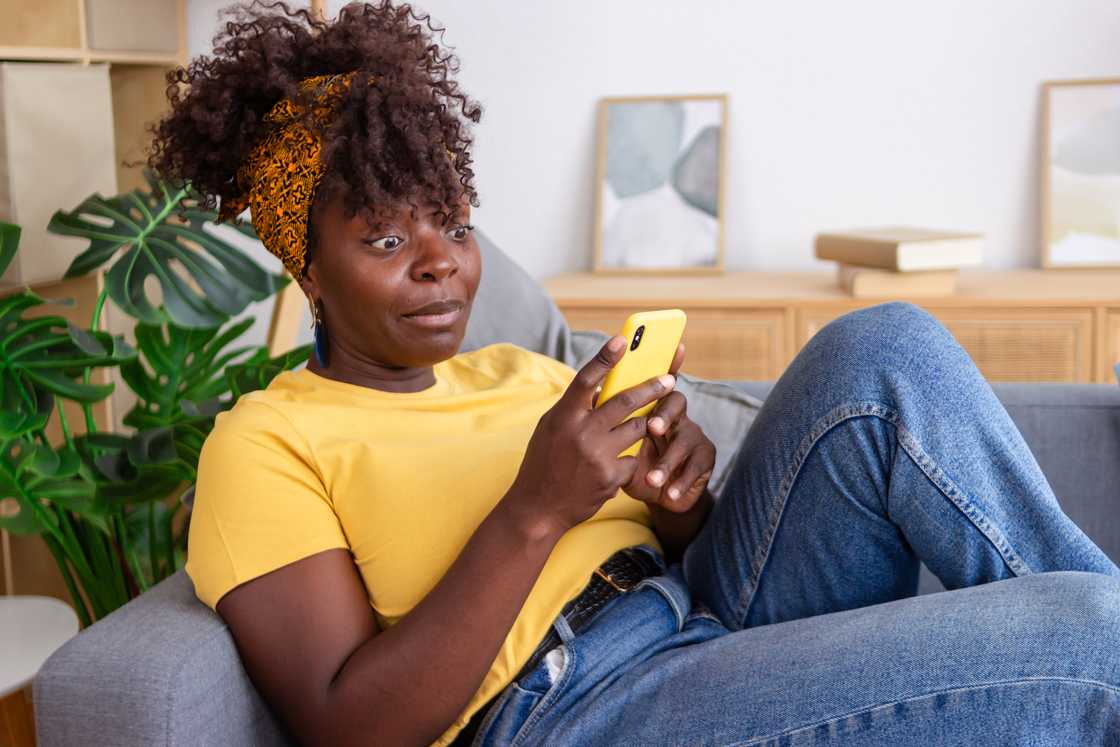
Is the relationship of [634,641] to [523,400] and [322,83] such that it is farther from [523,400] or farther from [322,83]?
[322,83]

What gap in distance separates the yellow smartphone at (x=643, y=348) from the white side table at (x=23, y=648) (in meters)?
0.86

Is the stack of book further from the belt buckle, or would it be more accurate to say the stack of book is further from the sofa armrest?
the sofa armrest

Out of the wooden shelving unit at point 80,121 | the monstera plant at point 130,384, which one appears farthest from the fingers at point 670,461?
the wooden shelving unit at point 80,121

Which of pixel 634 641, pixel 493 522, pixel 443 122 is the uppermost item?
pixel 443 122

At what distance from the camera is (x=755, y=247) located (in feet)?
9.21

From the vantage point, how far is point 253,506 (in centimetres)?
102

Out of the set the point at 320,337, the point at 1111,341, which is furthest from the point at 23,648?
the point at 1111,341

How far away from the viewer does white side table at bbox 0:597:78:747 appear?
1.46 meters

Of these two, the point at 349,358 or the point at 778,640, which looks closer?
the point at 778,640

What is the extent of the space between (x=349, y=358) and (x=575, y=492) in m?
0.31

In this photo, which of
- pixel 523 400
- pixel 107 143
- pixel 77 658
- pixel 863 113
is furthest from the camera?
pixel 863 113

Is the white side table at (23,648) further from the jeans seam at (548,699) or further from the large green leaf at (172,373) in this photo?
the jeans seam at (548,699)

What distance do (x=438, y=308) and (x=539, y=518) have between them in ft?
0.81

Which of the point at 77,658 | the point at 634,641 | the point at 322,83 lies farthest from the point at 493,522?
the point at 322,83
